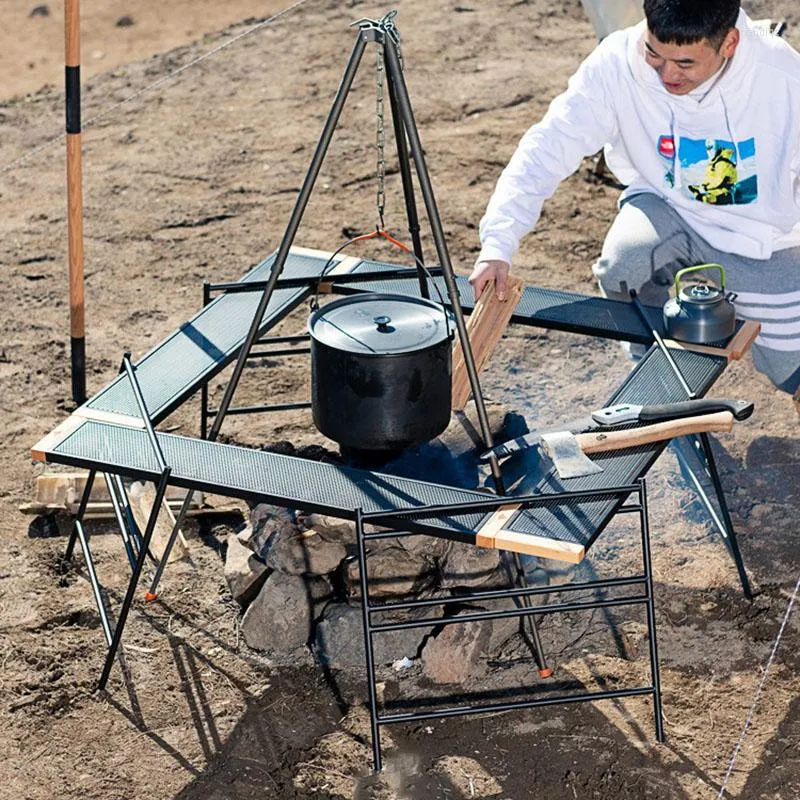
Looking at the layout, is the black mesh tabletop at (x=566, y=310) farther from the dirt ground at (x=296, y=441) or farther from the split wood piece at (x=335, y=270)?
the dirt ground at (x=296, y=441)

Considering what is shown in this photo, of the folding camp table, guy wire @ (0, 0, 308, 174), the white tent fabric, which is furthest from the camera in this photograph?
guy wire @ (0, 0, 308, 174)

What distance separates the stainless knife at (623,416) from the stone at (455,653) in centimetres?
55

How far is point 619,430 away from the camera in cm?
428

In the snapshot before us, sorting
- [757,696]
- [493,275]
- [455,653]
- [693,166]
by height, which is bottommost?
[757,696]

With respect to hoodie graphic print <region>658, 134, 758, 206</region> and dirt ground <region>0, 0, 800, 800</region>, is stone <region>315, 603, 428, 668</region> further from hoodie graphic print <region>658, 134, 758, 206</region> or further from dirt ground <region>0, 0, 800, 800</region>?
hoodie graphic print <region>658, 134, 758, 206</region>

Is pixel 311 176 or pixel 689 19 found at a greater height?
pixel 689 19

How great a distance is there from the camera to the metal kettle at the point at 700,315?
4.69m

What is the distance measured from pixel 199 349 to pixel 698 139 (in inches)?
80.6

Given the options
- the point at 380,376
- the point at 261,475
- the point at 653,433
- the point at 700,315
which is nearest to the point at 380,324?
the point at 380,376

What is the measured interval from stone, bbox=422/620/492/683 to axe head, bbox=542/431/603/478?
58 cm

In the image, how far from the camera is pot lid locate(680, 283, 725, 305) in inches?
185

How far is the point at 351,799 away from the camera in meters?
3.88

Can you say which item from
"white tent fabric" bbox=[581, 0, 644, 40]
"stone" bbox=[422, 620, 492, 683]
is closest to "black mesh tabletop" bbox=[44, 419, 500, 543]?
"stone" bbox=[422, 620, 492, 683]

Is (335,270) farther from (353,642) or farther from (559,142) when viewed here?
(353,642)
